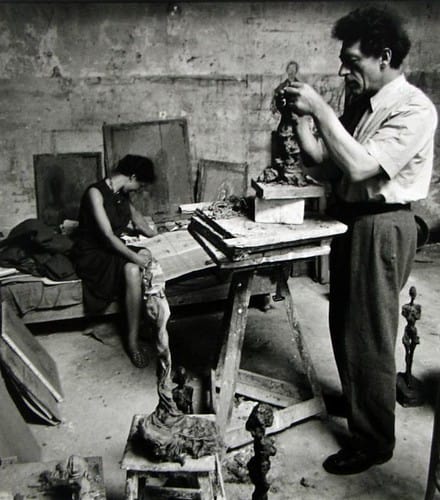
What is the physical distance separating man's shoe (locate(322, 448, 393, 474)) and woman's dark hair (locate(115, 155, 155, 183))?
101 inches

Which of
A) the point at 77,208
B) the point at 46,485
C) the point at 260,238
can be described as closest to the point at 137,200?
the point at 77,208

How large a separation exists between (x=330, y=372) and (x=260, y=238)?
1.72m

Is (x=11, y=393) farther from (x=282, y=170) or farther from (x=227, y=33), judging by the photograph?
(x=227, y=33)

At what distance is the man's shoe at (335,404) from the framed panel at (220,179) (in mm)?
2528

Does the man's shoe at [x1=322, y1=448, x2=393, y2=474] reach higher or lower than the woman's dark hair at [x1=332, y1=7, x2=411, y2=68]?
lower

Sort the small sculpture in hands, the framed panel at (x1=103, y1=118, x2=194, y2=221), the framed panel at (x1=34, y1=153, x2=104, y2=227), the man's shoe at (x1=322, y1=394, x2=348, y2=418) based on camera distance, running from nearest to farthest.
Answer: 1. the small sculpture in hands
2. the man's shoe at (x1=322, y1=394, x2=348, y2=418)
3. the framed panel at (x1=34, y1=153, x2=104, y2=227)
4. the framed panel at (x1=103, y1=118, x2=194, y2=221)

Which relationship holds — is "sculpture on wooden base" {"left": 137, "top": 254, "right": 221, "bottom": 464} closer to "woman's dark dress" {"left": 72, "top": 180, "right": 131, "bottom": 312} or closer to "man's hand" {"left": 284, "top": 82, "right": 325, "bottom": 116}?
"man's hand" {"left": 284, "top": 82, "right": 325, "bottom": 116}

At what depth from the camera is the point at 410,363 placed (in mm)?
3574

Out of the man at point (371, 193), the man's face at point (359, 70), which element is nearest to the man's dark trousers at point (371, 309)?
the man at point (371, 193)

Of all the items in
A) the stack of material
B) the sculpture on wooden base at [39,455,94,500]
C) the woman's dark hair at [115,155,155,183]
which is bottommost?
the stack of material

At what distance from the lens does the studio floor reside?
115 inches

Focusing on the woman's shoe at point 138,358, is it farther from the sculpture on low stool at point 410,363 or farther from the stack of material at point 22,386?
the sculpture on low stool at point 410,363


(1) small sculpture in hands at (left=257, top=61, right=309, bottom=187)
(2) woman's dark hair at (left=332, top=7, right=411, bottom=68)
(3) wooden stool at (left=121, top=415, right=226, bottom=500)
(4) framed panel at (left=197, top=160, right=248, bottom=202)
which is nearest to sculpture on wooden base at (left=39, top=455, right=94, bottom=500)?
(3) wooden stool at (left=121, top=415, right=226, bottom=500)

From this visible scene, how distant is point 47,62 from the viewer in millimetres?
5000
